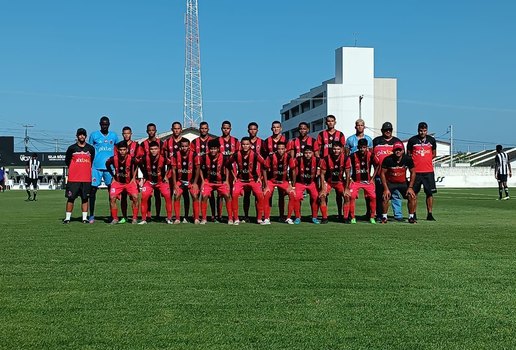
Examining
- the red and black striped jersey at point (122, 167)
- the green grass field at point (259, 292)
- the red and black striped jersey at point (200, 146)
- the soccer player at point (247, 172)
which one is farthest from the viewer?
the red and black striped jersey at point (200, 146)

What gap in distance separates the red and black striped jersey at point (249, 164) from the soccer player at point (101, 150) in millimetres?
2795

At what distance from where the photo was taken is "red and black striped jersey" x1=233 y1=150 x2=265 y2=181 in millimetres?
12266

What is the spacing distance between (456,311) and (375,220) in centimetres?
785

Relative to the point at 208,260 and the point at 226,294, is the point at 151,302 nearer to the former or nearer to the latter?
the point at 226,294

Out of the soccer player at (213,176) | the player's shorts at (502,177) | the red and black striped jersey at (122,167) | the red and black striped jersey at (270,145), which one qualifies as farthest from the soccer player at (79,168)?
the player's shorts at (502,177)

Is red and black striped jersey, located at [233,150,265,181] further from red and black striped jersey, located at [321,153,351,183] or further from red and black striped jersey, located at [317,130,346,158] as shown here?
red and black striped jersey, located at [317,130,346,158]

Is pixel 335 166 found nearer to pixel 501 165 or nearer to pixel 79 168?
pixel 79 168

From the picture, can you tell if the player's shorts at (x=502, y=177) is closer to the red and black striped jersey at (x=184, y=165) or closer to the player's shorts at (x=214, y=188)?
the player's shorts at (x=214, y=188)

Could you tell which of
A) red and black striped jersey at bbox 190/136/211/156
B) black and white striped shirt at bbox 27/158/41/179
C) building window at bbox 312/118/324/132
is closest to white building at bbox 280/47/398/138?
building window at bbox 312/118/324/132

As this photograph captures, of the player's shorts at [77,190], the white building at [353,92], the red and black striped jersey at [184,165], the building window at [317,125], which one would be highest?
the white building at [353,92]

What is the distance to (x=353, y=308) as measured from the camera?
16.1ft

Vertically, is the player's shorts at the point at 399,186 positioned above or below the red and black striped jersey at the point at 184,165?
below

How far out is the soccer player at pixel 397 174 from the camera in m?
12.5

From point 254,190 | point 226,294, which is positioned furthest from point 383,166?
point 226,294
